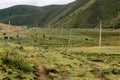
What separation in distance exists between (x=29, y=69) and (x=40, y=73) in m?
1.51

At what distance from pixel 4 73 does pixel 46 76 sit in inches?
231

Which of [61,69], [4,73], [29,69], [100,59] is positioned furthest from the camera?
[100,59]

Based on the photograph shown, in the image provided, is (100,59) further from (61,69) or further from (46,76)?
(46,76)

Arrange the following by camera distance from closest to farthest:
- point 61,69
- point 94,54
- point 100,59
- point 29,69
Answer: point 29,69 < point 61,69 < point 100,59 < point 94,54

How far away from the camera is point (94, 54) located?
64500mm

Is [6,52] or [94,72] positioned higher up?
[6,52]

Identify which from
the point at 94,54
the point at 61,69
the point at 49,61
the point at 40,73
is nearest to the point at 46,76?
the point at 40,73

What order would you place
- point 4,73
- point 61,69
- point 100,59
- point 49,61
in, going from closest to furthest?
1. point 4,73
2. point 61,69
3. point 49,61
4. point 100,59

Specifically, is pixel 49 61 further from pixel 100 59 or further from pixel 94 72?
pixel 100 59

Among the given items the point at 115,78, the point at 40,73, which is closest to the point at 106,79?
the point at 115,78

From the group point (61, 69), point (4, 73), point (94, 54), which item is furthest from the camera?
point (94, 54)

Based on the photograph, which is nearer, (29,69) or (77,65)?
(29,69)

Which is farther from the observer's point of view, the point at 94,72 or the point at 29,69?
the point at 94,72

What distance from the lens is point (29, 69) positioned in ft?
125
